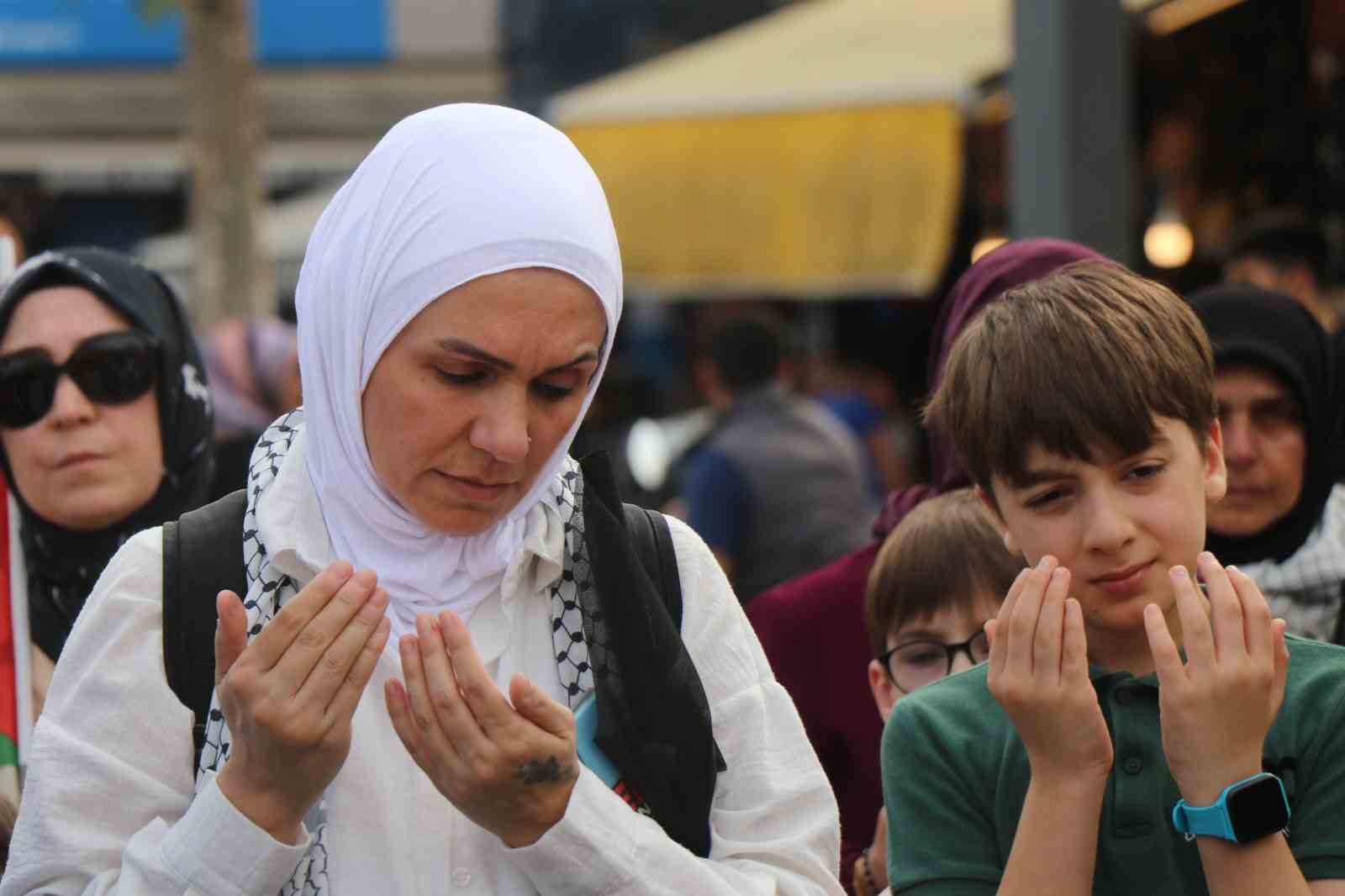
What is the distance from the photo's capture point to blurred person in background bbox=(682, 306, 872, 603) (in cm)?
737

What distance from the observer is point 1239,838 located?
2281 millimetres

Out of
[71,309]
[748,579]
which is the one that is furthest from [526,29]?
[71,309]

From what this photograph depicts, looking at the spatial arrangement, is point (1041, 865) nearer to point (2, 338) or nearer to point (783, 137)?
point (2, 338)

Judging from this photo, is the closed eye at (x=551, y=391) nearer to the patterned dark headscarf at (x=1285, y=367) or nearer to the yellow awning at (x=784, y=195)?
the patterned dark headscarf at (x=1285, y=367)

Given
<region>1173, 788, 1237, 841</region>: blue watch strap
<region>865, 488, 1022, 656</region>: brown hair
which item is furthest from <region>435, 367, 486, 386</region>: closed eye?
<region>865, 488, 1022, 656</region>: brown hair

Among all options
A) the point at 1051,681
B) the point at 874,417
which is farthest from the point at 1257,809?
the point at 874,417

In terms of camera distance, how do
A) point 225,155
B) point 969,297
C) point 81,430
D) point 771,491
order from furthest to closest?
point 225,155 < point 771,491 < point 81,430 < point 969,297

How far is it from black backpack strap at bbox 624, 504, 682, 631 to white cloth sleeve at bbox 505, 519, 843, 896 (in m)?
0.01

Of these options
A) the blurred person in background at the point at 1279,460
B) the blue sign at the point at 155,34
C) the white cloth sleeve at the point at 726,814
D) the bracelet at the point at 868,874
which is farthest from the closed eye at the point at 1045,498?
the blue sign at the point at 155,34

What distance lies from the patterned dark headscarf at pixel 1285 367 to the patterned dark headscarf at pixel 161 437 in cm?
205

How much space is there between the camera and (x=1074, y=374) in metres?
2.58

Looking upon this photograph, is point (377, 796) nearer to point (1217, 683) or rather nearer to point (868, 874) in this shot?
point (1217, 683)

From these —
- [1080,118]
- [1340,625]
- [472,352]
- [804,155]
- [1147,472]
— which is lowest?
[1340,625]

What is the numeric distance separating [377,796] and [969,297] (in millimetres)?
1622
